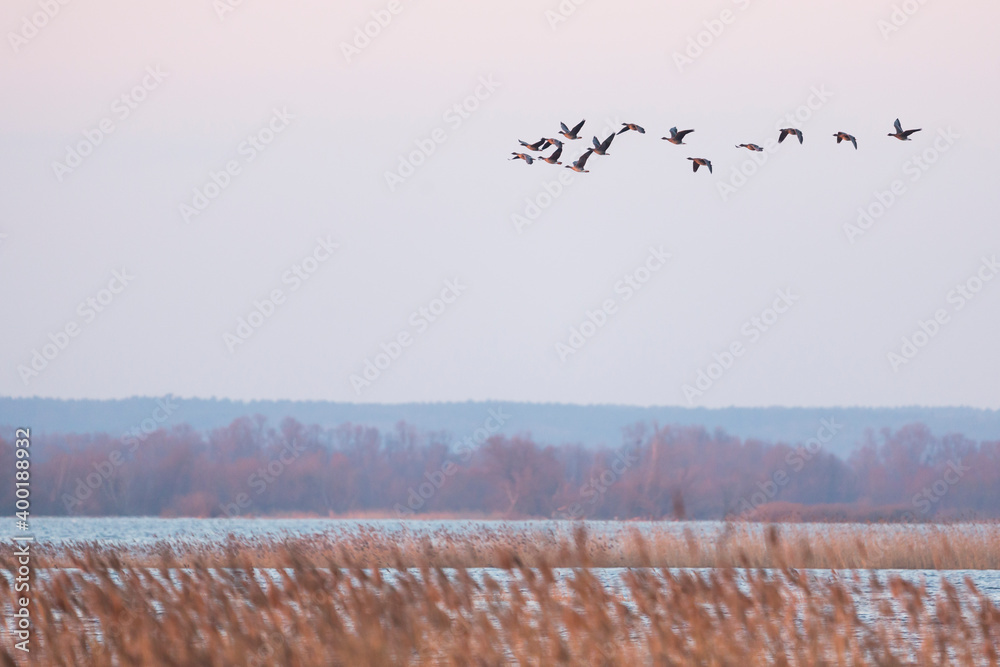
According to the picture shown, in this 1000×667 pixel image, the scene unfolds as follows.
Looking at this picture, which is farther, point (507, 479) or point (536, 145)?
point (507, 479)

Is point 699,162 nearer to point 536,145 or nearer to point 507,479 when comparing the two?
point 536,145

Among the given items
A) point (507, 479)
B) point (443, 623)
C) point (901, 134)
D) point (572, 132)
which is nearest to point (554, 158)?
point (572, 132)

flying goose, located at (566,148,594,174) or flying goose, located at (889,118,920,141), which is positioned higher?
flying goose, located at (889,118,920,141)

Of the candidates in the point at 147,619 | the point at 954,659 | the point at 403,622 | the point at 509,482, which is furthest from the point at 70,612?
the point at 509,482

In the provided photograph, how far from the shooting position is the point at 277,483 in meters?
85.0

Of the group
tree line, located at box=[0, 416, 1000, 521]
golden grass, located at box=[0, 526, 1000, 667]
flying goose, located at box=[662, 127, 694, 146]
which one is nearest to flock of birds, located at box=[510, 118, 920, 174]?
flying goose, located at box=[662, 127, 694, 146]

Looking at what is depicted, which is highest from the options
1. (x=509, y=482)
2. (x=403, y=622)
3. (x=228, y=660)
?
(x=403, y=622)

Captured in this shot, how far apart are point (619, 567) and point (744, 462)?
6327 cm

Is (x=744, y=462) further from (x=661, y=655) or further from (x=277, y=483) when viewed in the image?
(x=661, y=655)

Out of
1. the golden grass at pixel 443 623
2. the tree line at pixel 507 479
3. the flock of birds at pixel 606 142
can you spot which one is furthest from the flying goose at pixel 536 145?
the tree line at pixel 507 479

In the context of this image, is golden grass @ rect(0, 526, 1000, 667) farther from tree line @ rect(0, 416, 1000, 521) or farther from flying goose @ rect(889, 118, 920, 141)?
tree line @ rect(0, 416, 1000, 521)

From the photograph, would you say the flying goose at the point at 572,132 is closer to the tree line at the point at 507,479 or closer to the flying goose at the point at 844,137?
the flying goose at the point at 844,137

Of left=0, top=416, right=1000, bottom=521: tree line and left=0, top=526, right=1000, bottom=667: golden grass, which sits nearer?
left=0, top=526, right=1000, bottom=667: golden grass

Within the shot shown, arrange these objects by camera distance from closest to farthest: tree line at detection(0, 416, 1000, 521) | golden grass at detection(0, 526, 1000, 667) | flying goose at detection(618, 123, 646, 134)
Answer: golden grass at detection(0, 526, 1000, 667)
flying goose at detection(618, 123, 646, 134)
tree line at detection(0, 416, 1000, 521)
